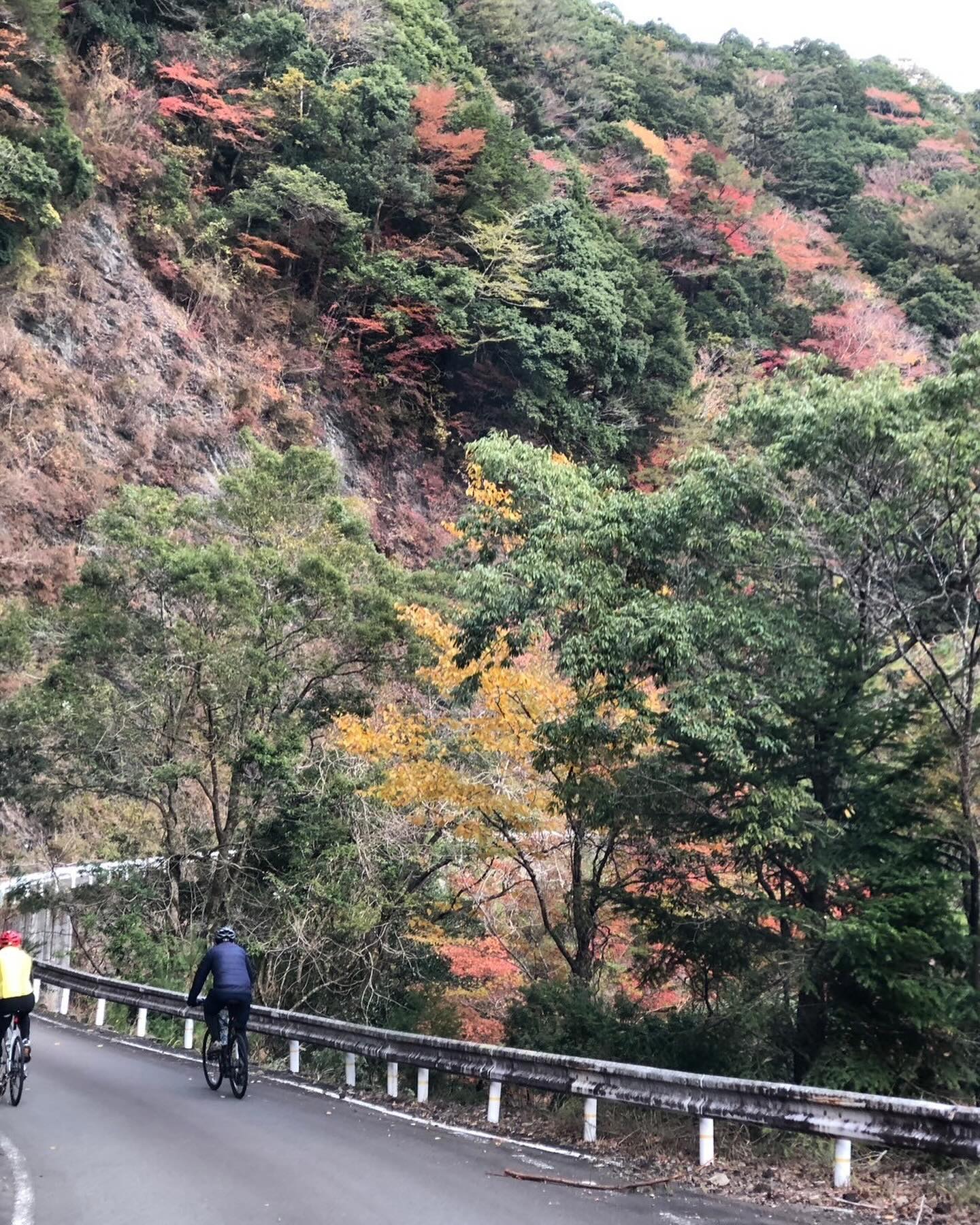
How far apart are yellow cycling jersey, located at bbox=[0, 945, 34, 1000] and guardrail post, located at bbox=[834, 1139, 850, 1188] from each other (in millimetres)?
6892

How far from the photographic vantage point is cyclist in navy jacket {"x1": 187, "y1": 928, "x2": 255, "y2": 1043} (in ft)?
31.3

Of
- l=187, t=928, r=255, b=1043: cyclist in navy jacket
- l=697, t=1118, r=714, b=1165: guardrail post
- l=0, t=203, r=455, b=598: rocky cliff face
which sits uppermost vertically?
l=0, t=203, r=455, b=598: rocky cliff face

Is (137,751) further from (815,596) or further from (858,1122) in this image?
(858,1122)

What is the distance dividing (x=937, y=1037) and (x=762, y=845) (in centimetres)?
223

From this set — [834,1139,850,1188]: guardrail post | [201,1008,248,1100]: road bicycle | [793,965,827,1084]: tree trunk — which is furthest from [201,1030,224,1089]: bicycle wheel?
[834,1139,850,1188]: guardrail post

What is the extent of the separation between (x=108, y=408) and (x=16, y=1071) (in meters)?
22.5

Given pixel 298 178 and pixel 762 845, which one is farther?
pixel 298 178

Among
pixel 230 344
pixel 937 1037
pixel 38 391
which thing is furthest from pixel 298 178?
pixel 937 1037

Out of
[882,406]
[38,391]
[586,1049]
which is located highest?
[38,391]

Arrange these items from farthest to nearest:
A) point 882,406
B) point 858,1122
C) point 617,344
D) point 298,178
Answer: point 617,344
point 298,178
point 882,406
point 858,1122

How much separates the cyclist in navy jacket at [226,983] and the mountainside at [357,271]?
17126 mm

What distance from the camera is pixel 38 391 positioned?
26406mm

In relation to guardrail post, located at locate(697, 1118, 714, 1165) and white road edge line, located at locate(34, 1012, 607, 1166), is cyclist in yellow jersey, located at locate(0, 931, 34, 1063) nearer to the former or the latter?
white road edge line, located at locate(34, 1012, 607, 1166)

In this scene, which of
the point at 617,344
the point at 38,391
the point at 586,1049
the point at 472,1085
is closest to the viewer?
the point at 586,1049
